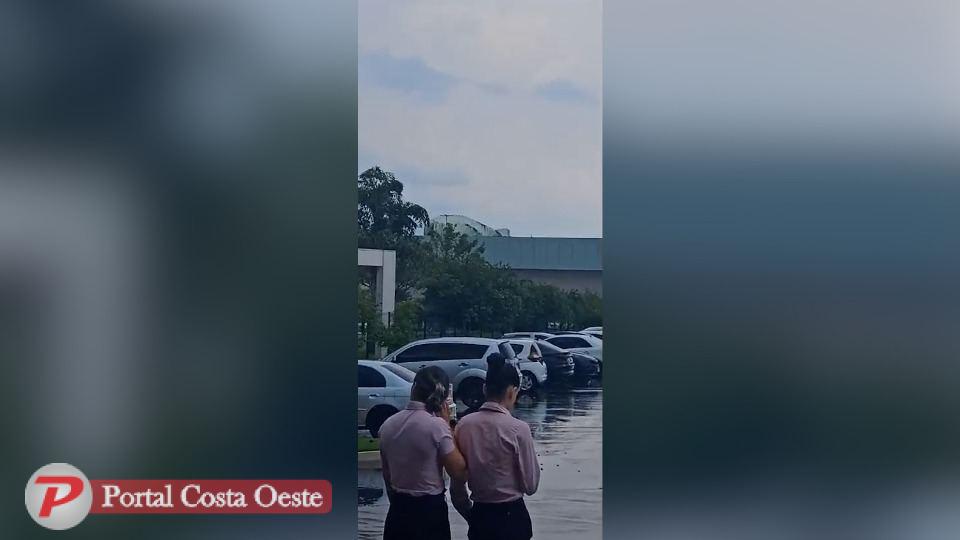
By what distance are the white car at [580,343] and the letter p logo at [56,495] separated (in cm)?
167

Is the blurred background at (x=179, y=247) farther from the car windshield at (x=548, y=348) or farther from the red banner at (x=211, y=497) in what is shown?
the car windshield at (x=548, y=348)

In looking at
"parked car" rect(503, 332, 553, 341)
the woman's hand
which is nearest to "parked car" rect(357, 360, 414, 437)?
the woman's hand

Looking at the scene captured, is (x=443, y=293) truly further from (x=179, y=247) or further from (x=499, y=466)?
(x=179, y=247)

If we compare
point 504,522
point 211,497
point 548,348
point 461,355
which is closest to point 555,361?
point 548,348

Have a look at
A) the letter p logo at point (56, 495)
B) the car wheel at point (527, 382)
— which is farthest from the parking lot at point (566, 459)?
the letter p logo at point (56, 495)

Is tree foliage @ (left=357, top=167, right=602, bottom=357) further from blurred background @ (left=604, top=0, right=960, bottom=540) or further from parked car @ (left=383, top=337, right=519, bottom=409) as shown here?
blurred background @ (left=604, top=0, right=960, bottom=540)

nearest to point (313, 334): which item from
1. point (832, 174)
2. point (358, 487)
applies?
point (358, 487)

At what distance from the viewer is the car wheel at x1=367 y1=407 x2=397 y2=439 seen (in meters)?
3.05

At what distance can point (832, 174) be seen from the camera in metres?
2.98

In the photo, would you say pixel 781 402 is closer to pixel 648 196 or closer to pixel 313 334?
pixel 648 196

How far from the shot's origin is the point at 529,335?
2.93 metres

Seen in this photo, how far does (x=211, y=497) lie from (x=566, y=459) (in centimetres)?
119

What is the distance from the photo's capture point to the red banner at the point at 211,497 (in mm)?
3031

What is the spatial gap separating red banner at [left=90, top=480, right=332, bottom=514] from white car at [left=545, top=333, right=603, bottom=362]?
2.97 feet
